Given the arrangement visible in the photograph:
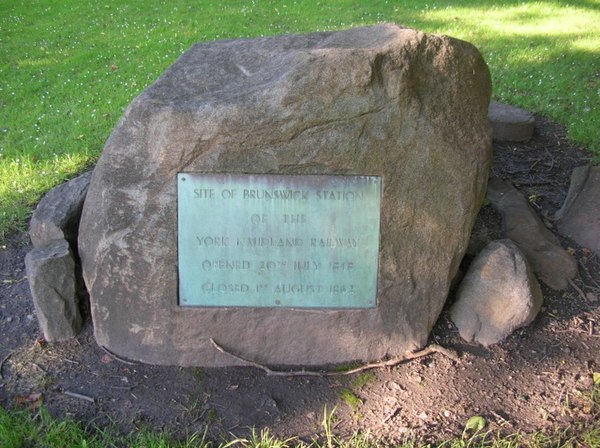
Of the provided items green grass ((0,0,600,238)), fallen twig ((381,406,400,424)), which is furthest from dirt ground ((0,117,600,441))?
green grass ((0,0,600,238))

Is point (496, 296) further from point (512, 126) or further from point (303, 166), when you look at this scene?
point (512, 126)

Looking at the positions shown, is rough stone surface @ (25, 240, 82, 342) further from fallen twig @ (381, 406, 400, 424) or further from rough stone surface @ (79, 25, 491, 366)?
fallen twig @ (381, 406, 400, 424)

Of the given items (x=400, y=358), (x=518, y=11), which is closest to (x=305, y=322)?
(x=400, y=358)

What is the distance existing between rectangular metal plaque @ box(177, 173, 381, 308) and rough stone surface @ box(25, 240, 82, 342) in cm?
61

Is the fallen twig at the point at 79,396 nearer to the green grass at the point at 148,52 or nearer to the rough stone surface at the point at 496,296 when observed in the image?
the green grass at the point at 148,52

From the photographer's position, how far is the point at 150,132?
115 inches

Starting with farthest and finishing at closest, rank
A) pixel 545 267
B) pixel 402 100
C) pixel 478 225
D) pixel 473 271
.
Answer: pixel 478 225, pixel 545 267, pixel 473 271, pixel 402 100

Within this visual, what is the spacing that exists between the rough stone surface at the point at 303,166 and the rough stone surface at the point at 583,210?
4.12 feet

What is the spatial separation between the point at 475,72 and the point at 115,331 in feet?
7.35

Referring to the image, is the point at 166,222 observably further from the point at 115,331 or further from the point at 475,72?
the point at 475,72

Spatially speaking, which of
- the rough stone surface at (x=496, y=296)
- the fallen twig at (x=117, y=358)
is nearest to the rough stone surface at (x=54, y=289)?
the fallen twig at (x=117, y=358)

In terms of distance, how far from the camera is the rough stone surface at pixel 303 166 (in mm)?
2879

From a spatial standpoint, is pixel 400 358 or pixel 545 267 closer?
pixel 400 358

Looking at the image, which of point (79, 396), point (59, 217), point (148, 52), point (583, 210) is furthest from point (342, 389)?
point (148, 52)
